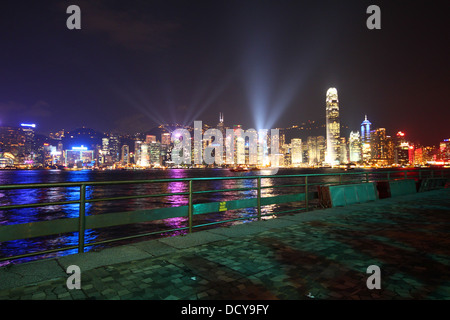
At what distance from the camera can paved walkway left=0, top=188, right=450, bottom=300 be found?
11.2 feet

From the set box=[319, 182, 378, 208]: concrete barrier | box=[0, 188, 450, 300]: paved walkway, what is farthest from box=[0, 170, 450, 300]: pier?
box=[319, 182, 378, 208]: concrete barrier

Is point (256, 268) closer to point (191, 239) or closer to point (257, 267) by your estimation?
point (257, 267)

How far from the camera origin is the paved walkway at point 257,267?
3.42 meters

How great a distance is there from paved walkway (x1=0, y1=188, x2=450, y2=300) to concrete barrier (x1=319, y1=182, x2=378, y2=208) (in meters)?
4.03

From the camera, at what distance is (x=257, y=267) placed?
4.28m

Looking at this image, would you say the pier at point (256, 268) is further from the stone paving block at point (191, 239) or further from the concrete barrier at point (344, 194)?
the concrete barrier at point (344, 194)

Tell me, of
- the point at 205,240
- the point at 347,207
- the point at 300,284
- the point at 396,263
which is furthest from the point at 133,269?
the point at 347,207

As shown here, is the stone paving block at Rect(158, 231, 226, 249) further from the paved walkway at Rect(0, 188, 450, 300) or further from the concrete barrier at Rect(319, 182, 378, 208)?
the concrete barrier at Rect(319, 182, 378, 208)

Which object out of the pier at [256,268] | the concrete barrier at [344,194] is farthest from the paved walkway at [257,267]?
the concrete barrier at [344,194]

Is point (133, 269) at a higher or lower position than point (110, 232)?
higher

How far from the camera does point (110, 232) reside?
17156mm

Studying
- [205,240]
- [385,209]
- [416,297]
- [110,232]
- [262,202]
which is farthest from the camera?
[110,232]
